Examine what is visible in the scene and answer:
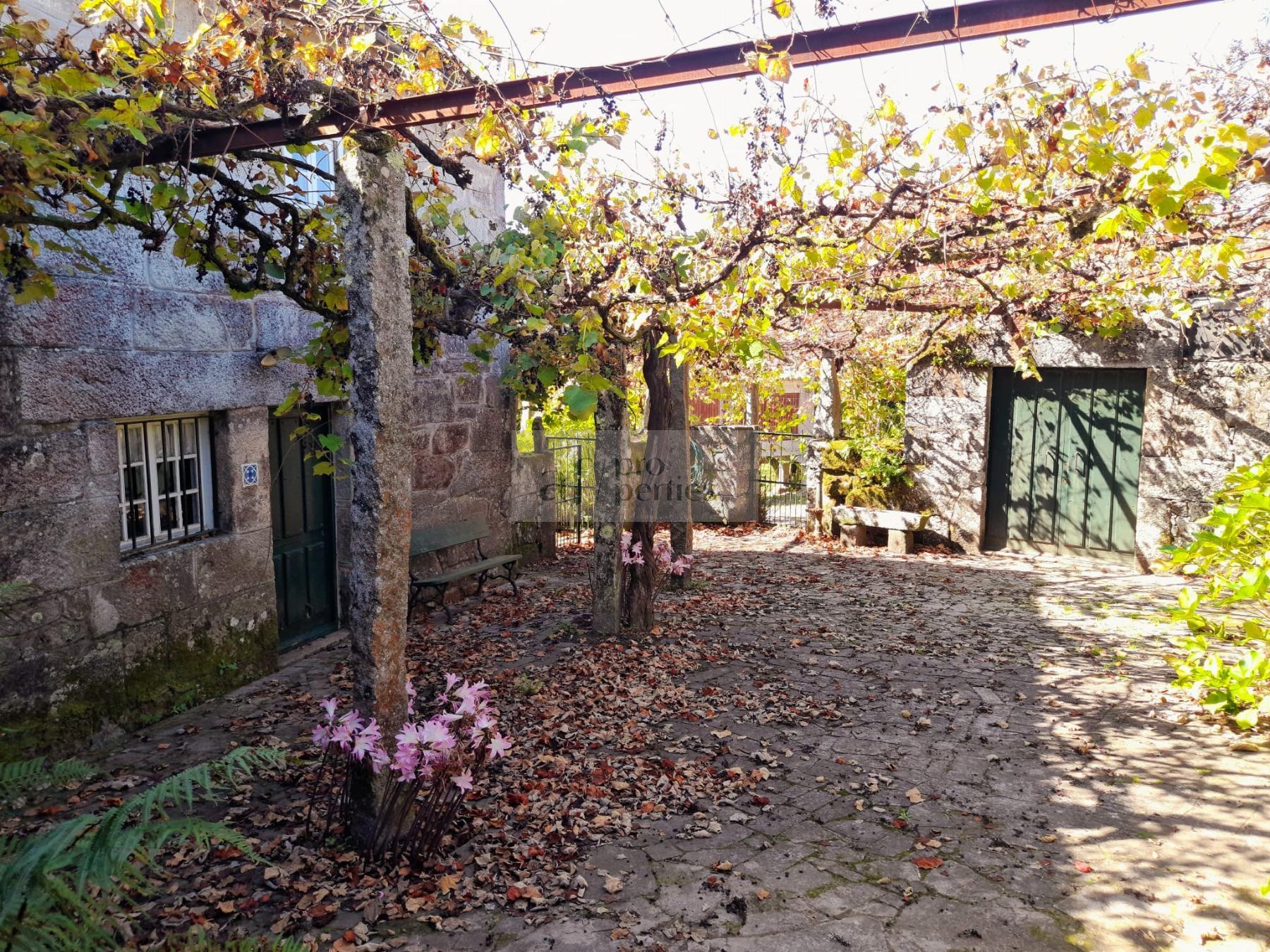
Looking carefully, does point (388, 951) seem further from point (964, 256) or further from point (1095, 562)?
point (1095, 562)

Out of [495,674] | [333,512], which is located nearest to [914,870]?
[495,674]

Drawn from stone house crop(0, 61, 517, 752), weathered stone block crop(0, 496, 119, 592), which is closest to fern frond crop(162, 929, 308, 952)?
stone house crop(0, 61, 517, 752)

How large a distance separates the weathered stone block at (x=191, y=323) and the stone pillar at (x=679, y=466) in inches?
138

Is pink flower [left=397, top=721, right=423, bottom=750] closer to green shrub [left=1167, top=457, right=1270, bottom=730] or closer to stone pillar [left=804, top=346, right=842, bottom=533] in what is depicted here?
green shrub [left=1167, top=457, right=1270, bottom=730]

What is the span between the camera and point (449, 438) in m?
8.17

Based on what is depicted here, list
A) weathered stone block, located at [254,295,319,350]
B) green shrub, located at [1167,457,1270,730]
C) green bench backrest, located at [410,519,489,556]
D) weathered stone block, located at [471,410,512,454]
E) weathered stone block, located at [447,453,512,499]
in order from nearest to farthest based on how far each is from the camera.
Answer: green shrub, located at [1167,457,1270,730]
weathered stone block, located at [254,295,319,350]
green bench backrest, located at [410,519,489,556]
weathered stone block, located at [447,453,512,499]
weathered stone block, located at [471,410,512,454]

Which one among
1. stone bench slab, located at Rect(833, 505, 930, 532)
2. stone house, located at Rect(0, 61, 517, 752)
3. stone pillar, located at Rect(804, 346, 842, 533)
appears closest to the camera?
stone house, located at Rect(0, 61, 517, 752)

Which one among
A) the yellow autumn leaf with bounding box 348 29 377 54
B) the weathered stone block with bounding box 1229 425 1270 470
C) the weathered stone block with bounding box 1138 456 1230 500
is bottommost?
the weathered stone block with bounding box 1138 456 1230 500

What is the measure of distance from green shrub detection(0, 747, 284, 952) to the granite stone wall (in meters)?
1.45

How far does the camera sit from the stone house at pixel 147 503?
4305mm

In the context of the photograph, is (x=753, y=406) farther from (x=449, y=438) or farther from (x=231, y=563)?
(x=231, y=563)

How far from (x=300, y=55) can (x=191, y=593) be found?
3.46 meters

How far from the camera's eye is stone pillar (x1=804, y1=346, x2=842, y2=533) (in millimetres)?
11281

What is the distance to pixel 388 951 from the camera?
9.95 ft
